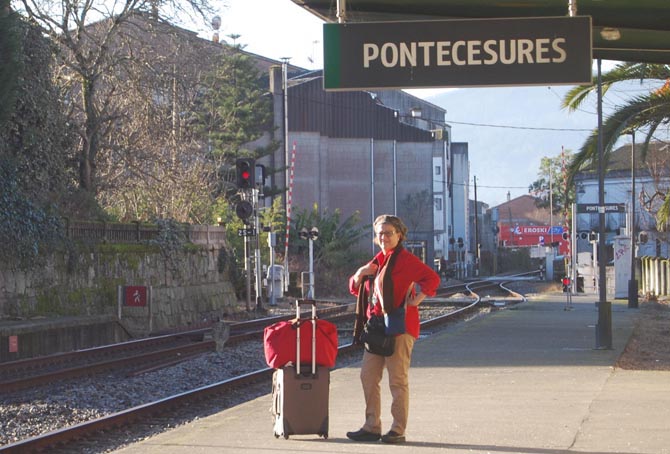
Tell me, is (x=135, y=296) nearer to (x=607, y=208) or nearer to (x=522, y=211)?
(x=607, y=208)

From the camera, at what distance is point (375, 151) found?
78.2 m

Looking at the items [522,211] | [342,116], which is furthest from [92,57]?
[522,211]

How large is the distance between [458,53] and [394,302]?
7.12 ft

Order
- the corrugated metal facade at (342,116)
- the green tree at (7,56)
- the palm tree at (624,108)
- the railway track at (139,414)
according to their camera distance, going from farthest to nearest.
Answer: the corrugated metal facade at (342,116), the green tree at (7,56), the palm tree at (624,108), the railway track at (139,414)

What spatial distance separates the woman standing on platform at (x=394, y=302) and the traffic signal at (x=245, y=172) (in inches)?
804

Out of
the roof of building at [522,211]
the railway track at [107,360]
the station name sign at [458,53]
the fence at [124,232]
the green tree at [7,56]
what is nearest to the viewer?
the station name sign at [458,53]

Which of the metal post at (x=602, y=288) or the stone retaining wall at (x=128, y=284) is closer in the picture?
the metal post at (x=602, y=288)

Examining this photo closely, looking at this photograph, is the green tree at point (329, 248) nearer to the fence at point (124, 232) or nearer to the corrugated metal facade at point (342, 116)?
the fence at point (124, 232)

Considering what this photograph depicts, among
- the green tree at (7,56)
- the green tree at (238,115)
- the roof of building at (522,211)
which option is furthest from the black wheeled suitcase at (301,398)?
the roof of building at (522,211)

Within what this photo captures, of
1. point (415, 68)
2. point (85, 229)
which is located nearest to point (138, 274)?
point (85, 229)

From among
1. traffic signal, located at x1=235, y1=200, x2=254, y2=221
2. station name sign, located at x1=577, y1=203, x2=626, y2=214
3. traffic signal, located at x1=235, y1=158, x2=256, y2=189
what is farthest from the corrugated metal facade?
traffic signal, located at x1=235, y1=158, x2=256, y2=189

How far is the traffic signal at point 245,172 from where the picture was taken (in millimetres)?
29234

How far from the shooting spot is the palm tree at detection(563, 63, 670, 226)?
62.6 ft

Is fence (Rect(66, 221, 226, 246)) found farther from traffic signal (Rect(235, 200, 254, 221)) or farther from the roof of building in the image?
the roof of building
